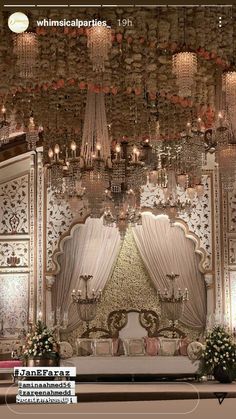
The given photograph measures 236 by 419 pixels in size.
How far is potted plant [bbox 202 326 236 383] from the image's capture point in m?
10.5

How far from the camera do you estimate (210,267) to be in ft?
49.8

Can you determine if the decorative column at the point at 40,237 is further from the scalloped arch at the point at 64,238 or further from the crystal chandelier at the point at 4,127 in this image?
the crystal chandelier at the point at 4,127

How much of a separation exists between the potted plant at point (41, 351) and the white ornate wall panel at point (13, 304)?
4710 mm

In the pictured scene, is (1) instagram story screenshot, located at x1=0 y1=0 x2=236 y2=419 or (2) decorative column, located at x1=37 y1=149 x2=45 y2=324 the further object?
(2) decorative column, located at x1=37 y1=149 x2=45 y2=324

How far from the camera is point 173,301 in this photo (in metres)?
13.4

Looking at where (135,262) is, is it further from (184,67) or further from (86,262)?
(184,67)

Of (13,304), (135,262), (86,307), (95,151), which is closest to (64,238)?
(135,262)

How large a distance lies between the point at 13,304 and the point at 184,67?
8.37 meters

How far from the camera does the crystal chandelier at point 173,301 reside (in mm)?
13394

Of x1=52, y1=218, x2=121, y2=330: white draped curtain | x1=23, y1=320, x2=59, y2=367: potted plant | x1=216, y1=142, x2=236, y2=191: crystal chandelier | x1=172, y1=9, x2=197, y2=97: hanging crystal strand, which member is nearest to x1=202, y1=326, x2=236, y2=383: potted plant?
x1=23, y1=320, x2=59, y2=367: potted plant

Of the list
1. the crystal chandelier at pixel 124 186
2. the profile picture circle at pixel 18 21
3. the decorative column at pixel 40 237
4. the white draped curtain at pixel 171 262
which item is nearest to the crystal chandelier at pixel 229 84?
the crystal chandelier at pixel 124 186

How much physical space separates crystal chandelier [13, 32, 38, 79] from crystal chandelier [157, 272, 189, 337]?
21.3 ft

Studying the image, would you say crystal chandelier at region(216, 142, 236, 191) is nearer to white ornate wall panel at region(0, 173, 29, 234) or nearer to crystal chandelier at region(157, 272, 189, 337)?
crystal chandelier at region(157, 272, 189, 337)

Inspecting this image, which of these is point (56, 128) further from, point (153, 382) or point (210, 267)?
point (210, 267)
